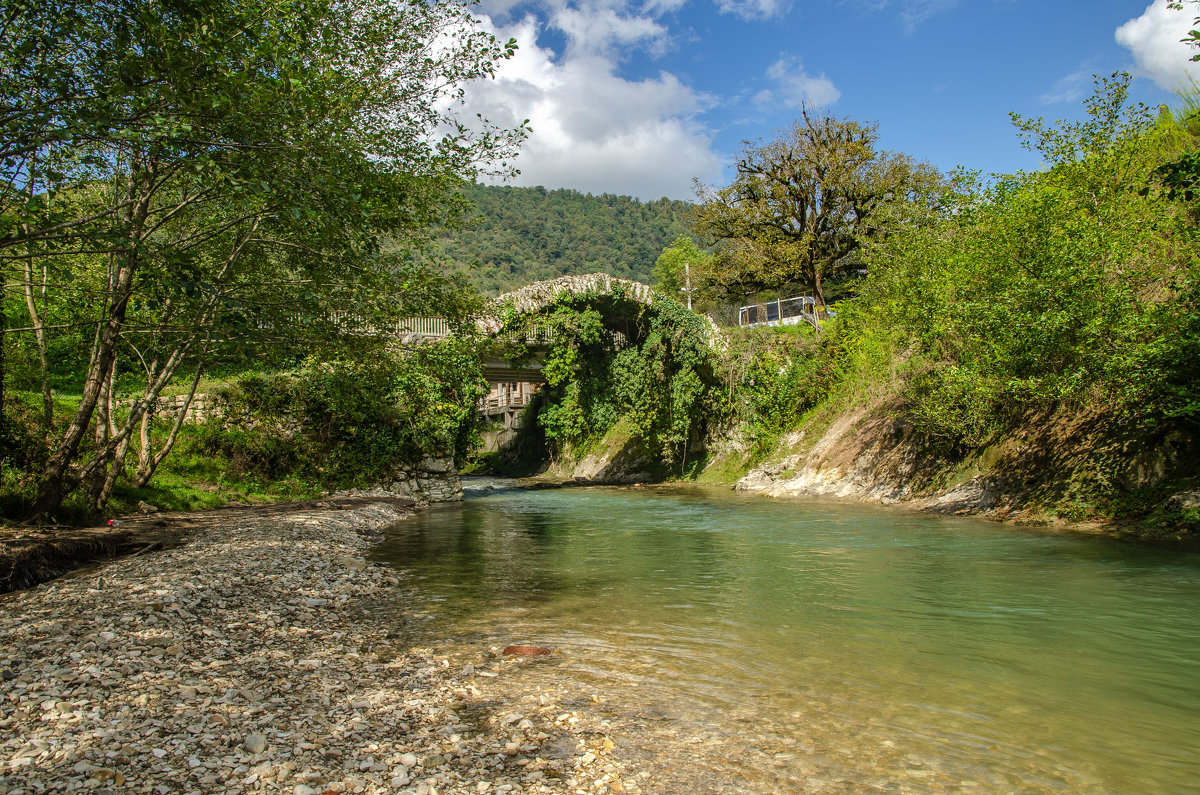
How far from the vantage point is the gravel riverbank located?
11.2 feet

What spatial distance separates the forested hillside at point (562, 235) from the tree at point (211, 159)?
8047 centimetres

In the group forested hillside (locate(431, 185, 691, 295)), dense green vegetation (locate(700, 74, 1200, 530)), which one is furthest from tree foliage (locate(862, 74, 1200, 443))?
forested hillside (locate(431, 185, 691, 295))

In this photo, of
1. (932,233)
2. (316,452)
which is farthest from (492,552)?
(932,233)

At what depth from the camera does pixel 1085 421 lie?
12320 millimetres

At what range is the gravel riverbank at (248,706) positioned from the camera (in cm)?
341

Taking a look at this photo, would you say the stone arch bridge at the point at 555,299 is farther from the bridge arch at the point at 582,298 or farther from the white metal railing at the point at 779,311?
A: the white metal railing at the point at 779,311

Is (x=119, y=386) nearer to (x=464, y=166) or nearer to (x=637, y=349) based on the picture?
(x=464, y=166)

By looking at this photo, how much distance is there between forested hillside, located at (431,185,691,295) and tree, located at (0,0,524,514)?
80.5m

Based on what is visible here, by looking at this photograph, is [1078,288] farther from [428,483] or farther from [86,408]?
[428,483]

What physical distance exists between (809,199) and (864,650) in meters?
28.7

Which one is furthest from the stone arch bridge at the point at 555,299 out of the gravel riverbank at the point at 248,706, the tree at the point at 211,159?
the gravel riverbank at the point at 248,706

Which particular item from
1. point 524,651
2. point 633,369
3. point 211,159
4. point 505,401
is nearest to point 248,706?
point 524,651

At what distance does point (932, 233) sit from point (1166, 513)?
795 centimetres

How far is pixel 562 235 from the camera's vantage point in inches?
4707
